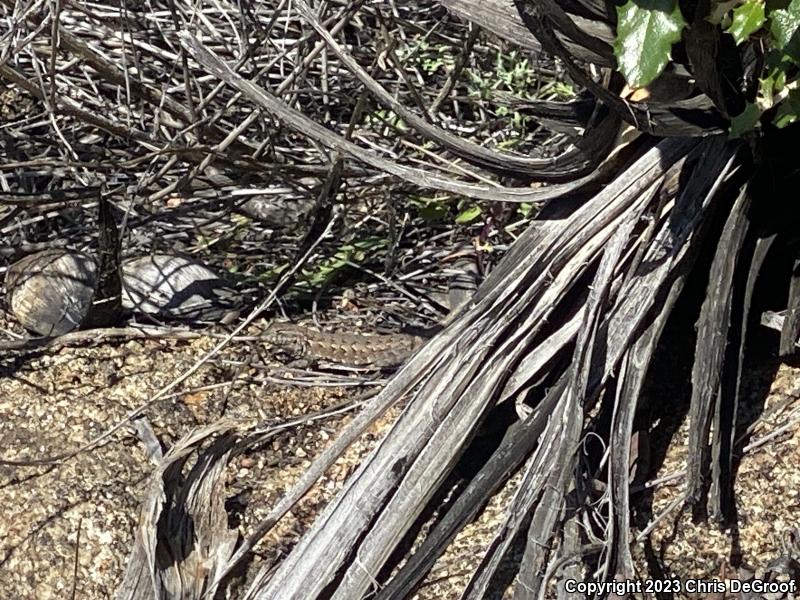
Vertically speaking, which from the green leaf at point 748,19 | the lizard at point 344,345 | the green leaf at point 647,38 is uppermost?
the green leaf at point 647,38

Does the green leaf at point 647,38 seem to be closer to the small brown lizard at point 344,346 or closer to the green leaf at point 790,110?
the green leaf at point 790,110

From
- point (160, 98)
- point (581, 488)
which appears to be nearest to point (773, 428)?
point (581, 488)

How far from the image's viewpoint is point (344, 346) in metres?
2.65

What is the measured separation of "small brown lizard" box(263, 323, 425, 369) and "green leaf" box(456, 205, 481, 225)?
0.39m

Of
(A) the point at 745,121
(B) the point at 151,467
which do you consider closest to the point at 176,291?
(B) the point at 151,467

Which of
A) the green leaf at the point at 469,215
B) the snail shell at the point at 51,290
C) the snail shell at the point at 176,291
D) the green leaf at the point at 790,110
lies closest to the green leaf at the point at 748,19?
the green leaf at the point at 790,110

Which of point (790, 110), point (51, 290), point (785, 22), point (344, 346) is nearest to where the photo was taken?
point (785, 22)

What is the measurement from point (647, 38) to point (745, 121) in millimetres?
363

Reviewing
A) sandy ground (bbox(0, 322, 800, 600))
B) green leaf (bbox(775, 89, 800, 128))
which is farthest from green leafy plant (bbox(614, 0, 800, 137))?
sandy ground (bbox(0, 322, 800, 600))

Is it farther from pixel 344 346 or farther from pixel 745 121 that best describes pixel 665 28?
pixel 344 346

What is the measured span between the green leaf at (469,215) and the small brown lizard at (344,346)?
0.39m

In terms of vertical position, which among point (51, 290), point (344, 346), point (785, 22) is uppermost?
point (51, 290)

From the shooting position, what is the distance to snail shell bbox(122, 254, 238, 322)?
2.85 meters

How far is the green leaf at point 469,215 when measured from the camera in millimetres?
2871
